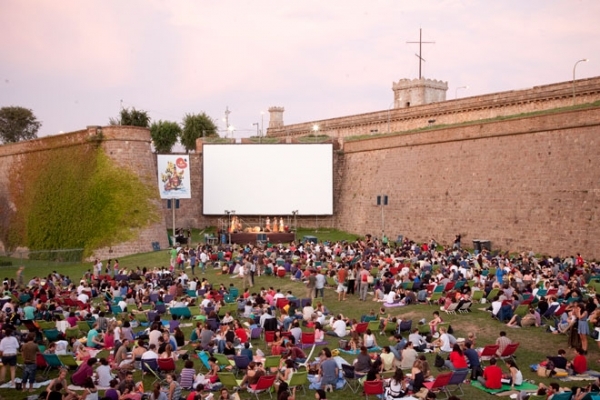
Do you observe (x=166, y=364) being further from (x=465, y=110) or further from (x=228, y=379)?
(x=465, y=110)

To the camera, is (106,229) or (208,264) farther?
(106,229)

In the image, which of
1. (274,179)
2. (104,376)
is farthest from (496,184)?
(104,376)

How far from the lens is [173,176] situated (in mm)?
45250

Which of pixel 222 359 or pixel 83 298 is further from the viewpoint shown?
pixel 83 298

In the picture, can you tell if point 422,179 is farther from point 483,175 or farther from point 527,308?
point 527,308

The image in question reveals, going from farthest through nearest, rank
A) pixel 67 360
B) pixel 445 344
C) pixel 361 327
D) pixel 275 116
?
pixel 275 116, pixel 361 327, pixel 445 344, pixel 67 360

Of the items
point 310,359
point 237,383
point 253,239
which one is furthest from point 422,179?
point 237,383

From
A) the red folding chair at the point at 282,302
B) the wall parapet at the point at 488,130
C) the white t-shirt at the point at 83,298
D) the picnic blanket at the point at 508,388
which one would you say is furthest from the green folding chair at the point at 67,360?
the wall parapet at the point at 488,130

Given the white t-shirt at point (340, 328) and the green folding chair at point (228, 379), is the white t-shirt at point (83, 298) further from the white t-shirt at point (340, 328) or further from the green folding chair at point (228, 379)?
the green folding chair at point (228, 379)

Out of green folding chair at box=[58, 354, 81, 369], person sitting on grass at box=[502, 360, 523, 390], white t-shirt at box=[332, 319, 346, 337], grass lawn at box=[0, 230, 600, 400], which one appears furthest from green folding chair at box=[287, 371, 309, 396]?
green folding chair at box=[58, 354, 81, 369]

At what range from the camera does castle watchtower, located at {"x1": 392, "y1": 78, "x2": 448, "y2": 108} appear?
63969mm

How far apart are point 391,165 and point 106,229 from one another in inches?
756

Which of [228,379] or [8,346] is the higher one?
[8,346]

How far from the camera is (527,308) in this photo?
18656 millimetres
